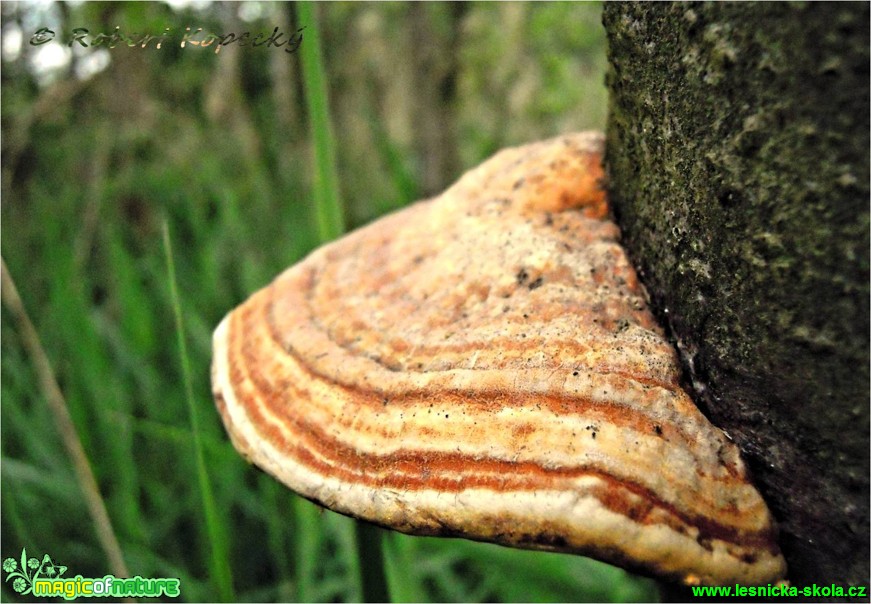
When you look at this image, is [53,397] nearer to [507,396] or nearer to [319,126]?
[319,126]

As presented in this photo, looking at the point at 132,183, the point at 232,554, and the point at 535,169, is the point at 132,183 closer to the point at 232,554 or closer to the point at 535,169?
the point at 232,554

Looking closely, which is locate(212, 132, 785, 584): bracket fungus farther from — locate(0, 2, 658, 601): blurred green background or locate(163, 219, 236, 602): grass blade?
locate(0, 2, 658, 601): blurred green background

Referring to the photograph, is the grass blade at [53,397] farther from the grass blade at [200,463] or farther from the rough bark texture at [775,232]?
the rough bark texture at [775,232]

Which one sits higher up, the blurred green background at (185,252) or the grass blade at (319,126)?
the grass blade at (319,126)

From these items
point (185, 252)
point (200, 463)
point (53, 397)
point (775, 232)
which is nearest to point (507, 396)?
point (775, 232)

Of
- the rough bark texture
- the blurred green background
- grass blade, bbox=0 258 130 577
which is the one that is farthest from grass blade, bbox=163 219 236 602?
the rough bark texture

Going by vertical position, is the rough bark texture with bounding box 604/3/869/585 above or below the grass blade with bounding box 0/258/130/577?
above

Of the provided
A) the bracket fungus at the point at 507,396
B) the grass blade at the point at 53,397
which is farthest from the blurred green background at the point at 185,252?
the bracket fungus at the point at 507,396
